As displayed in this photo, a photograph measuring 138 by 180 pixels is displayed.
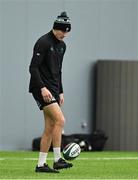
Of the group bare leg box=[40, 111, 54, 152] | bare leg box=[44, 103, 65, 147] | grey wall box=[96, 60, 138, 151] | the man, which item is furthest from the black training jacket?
grey wall box=[96, 60, 138, 151]

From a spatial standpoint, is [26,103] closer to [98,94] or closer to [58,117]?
[98,94]

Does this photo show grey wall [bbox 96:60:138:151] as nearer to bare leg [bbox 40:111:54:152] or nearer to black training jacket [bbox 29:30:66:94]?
bare leg [bbox 40:111:54:152]

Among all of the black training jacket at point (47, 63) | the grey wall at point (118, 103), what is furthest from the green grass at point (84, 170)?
the grey wall at point (118, 103)

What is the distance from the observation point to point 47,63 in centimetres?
1051

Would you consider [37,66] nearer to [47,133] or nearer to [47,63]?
[47,63]

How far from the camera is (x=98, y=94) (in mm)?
19891

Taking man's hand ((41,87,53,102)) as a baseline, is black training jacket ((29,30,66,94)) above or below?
above

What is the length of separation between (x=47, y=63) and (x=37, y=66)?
0.15 m

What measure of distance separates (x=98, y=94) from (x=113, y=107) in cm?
51

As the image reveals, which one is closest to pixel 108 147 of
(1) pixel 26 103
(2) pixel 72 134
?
(2) pixel 72 134

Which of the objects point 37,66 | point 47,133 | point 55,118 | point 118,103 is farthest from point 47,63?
point 118,103

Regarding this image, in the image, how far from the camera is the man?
1040cm

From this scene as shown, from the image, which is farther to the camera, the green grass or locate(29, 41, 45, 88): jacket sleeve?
locate(29, 41, 45, 88): jacket sleeve

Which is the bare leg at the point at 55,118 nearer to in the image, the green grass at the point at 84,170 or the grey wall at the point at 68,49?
the green grass at the point at 84,170
